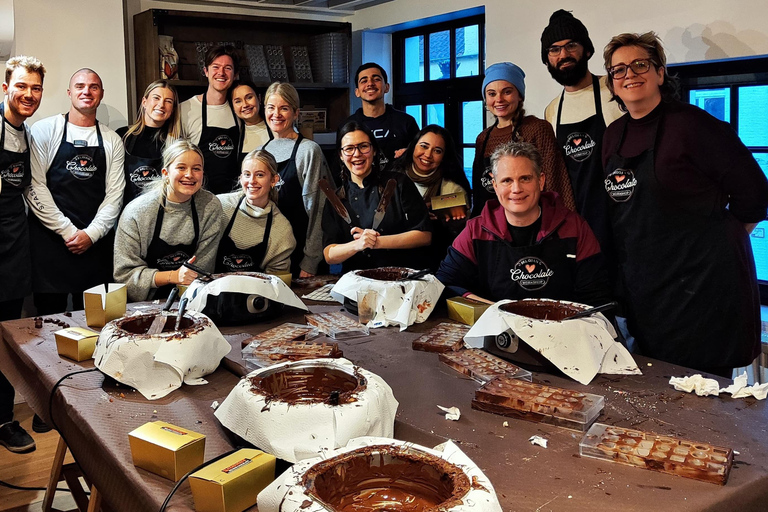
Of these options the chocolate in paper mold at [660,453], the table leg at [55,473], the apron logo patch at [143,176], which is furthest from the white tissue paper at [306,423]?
the apron logo patch at [143,176]

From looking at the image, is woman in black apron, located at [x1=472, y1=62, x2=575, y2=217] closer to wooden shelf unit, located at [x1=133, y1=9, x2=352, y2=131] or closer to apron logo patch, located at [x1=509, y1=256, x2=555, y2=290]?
apron logo patch, located at [x1=509, y1=256, x2=555, y2=290]

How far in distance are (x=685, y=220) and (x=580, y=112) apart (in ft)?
2.58

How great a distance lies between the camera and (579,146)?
2.86 metres

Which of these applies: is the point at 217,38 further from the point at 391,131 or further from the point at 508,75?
the point at 508,75

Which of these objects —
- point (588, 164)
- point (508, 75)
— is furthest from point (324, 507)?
point (508, 75)

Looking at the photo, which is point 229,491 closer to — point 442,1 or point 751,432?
point 751,432

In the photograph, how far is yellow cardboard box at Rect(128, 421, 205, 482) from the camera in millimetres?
1245

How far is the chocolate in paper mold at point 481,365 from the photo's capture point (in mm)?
1703

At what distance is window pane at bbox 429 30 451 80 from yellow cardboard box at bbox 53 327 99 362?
3.73 m

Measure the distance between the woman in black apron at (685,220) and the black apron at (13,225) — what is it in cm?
252

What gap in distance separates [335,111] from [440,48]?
89 cm

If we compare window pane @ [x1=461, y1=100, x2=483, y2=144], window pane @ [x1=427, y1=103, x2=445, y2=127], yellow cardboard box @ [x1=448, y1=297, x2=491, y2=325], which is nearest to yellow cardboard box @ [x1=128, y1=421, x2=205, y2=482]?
yellow cardboard box @ [x1=448, y1=297, x2=491, y2=325]

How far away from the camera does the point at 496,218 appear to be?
2369 millimetres

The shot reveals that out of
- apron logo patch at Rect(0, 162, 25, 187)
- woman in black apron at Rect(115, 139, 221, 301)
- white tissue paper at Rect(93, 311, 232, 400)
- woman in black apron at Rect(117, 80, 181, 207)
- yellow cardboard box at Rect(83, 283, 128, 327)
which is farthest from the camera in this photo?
woman in black apron at Rect(117, 80, 181, 207)
